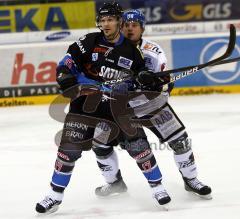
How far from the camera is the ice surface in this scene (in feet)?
12.5

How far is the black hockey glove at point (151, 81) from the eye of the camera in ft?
11.8

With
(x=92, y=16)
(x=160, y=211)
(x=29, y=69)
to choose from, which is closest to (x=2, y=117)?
(x=29, y=69)

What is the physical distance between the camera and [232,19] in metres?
9.30

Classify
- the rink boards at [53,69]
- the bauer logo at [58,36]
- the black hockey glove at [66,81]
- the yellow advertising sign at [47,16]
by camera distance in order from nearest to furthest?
1. the black hockey glove at [66,81]
2. the rink boards at [53,69]
3. the bauer logo at [58,36]
4. the yellow advertising sign at [47,16]

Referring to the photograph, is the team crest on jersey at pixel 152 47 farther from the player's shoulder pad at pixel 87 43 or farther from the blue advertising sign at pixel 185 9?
the blue advertising sign at pixel 185 9

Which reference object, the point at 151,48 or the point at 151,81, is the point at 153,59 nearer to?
the point at 151,48

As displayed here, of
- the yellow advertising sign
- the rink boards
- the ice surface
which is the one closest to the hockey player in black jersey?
the ice surface

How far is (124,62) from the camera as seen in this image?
3705 millimetres

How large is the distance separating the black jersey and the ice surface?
1017 millimetres

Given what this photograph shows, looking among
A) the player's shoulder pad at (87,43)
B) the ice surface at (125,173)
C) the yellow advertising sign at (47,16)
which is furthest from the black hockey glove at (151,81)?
the yellow advertising sign at (47,16)

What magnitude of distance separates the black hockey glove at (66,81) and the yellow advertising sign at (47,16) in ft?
18.2

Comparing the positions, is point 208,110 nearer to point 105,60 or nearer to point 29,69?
point 29,69

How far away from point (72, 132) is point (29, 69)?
4.87 metres

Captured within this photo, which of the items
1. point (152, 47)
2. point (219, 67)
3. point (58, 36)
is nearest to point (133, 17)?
point (152, 47)
